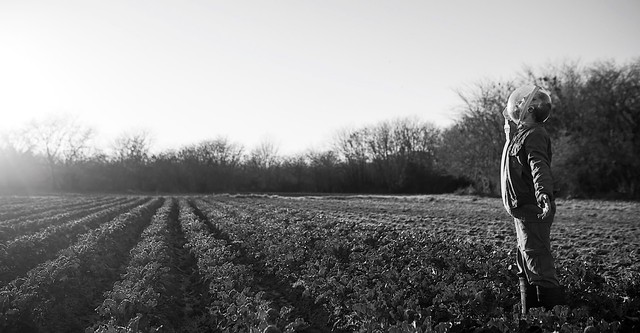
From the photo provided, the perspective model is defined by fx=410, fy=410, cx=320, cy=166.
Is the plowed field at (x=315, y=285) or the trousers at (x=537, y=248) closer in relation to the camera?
the trousers at (x=537, y=248)

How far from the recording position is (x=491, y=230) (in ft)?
42.4

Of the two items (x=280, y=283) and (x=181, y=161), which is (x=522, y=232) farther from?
(x=181, y=161)

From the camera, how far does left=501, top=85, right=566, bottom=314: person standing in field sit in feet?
12.8

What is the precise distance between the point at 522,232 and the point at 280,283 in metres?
4.90

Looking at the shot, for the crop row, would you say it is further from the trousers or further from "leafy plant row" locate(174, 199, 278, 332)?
the trousers

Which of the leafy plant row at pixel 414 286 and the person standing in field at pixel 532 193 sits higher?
the person standing in field at pixel 532 193

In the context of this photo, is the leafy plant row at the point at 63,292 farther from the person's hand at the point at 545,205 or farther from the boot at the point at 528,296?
the person's hand at the point at 545,205

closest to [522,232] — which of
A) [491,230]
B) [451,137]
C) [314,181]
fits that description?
[491,230]

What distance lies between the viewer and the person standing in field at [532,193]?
3.91 metres

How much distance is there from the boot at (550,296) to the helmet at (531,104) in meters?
1.68

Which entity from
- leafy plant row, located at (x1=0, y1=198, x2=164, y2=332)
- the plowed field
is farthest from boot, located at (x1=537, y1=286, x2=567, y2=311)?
leafy plant row, located at (x1=0, y1=198, x2=164, y2=332)

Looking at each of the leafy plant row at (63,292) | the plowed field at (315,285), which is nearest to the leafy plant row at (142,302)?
the plowed field at (315,285)

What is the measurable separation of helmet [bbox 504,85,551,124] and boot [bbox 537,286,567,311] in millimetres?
1684

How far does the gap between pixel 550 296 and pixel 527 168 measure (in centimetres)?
127
